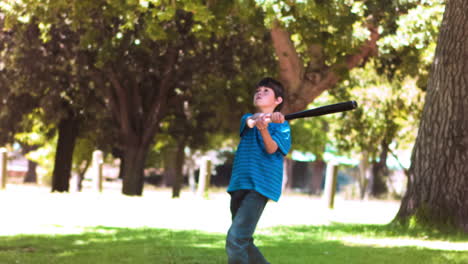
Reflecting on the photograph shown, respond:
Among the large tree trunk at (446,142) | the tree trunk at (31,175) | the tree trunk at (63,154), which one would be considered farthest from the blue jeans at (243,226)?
the tree trunk at (31,175)

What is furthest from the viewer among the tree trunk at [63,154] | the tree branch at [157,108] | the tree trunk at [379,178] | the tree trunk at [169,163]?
the tree trunk at [379,178]

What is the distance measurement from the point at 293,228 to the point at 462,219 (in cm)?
267

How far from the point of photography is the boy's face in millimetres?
5402

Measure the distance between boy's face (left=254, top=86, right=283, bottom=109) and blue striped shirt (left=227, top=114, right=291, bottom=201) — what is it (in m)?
0.14

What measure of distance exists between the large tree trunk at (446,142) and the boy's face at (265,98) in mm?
5139

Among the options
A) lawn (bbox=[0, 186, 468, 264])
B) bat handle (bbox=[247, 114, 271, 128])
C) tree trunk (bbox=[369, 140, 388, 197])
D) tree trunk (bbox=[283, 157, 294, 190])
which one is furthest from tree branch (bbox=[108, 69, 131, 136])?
tree trunk (bbox=[369, 140, 388, 197])

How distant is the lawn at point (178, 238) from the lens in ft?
24.5

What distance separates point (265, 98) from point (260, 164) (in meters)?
0.47

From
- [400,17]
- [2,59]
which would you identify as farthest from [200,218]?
[2,59]

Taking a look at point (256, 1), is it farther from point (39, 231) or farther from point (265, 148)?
point (265, 148)

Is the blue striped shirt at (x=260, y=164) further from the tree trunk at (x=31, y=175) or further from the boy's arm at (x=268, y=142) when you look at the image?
the tree trunk at (x=31, y=175)

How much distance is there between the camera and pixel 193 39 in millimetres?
22188

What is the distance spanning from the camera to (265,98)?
213 inches

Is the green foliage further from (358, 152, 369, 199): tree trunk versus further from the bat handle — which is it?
the bat handle
